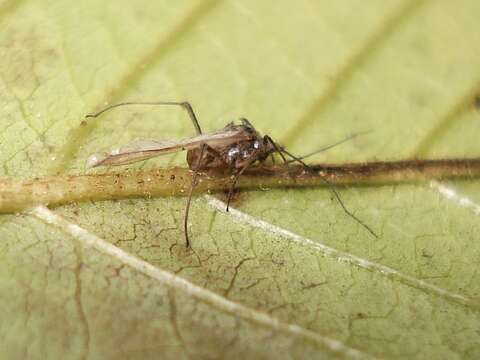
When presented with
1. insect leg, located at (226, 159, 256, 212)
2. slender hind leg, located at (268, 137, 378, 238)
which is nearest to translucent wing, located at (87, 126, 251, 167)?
insect leg, located at (226, 159, 256, 212)

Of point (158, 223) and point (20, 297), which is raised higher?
point (158, 223)

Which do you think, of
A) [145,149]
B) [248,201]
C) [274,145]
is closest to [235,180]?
[248,201]

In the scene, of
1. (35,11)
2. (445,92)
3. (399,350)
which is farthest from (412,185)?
(35,11)

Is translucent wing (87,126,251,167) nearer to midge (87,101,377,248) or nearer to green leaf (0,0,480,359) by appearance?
midge (87,101,377,248)

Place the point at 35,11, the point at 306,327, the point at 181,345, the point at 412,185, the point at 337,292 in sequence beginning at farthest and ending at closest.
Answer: the point at 35,11 → the point at 412,185 → the point at 337,292 → the point at 306,327 → the point at 181,345

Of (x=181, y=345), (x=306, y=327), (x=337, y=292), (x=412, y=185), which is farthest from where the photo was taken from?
(x=412, y=185)

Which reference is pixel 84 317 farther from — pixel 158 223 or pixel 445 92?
pixel 445 92
